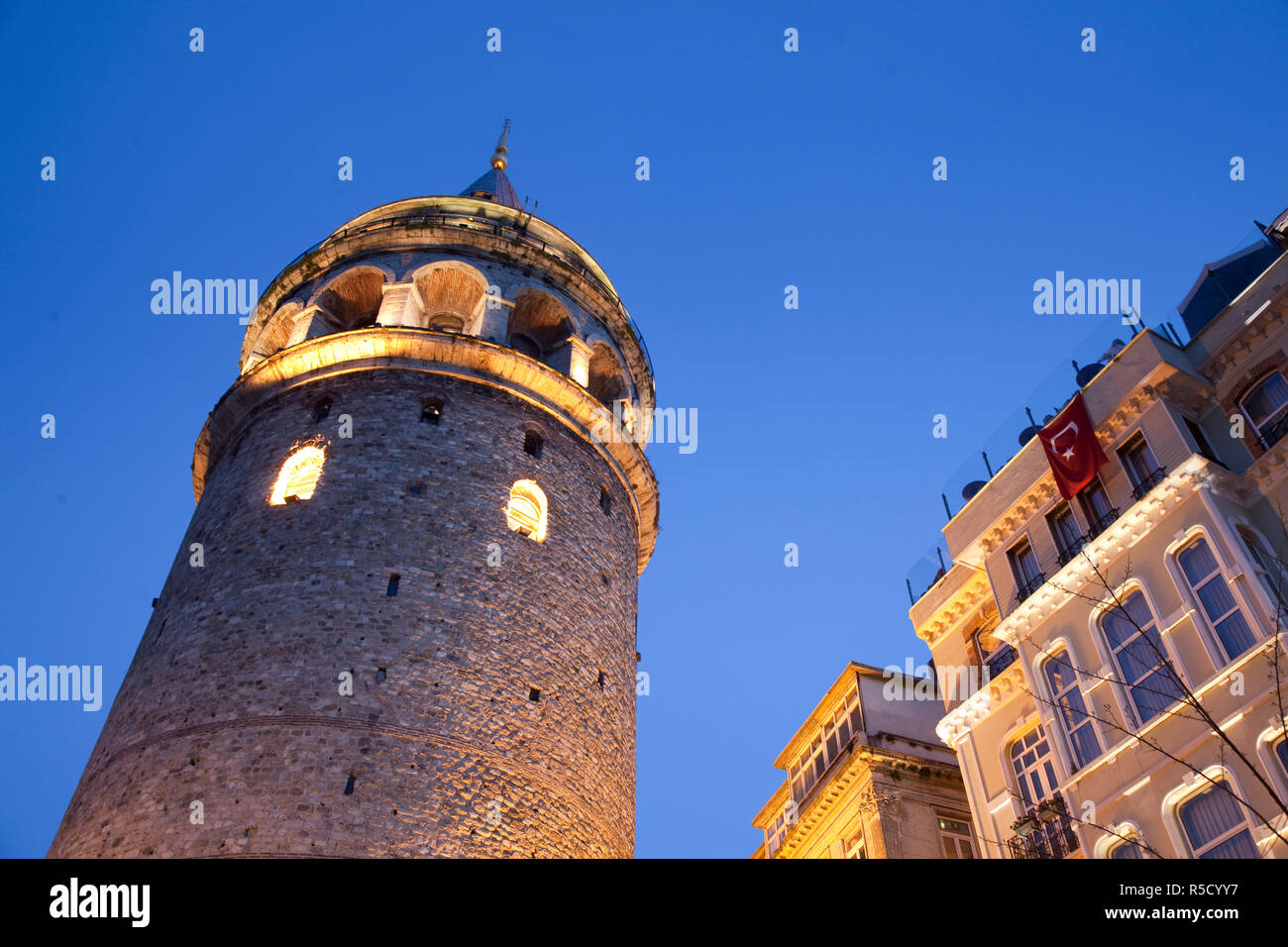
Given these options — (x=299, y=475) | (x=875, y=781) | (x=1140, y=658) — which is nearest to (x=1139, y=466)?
(x=1140, y=658)

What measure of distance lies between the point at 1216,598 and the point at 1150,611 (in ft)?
4.02

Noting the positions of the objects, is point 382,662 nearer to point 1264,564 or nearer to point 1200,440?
point 1264,564

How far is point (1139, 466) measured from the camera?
21.0 meters

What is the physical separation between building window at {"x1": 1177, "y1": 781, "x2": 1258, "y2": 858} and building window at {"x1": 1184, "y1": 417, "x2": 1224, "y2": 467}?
20.5ft

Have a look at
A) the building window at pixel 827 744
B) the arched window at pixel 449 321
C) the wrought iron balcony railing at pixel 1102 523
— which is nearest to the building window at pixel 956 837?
the building window at pixel 827 744

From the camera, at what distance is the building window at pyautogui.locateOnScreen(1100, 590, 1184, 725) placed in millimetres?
18188

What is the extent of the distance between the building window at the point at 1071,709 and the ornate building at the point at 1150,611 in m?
0.04

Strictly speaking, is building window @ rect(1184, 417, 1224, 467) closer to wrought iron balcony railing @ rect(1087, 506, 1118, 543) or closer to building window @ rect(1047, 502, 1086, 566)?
wrought iron balcony railing @ rect(1087, 506, 1118, 543)

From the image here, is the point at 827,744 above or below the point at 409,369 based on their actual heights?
below

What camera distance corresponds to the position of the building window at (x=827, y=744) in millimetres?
29562

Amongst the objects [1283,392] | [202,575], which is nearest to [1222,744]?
[1283,392]

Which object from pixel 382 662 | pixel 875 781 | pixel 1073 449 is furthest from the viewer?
pixel 875 781

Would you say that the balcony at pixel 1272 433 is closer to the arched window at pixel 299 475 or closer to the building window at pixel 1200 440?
the building window at pixel 1200 440
